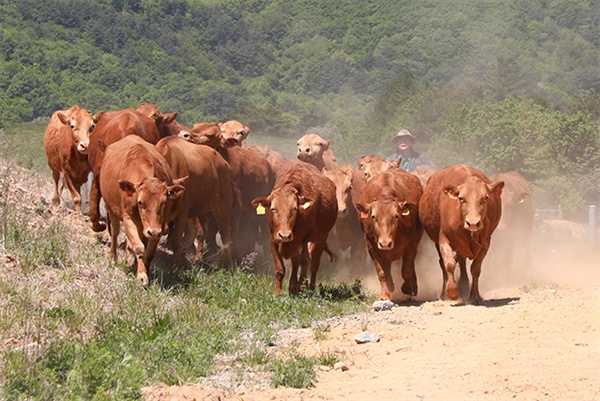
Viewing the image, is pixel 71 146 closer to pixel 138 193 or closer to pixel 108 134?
pixel 108 134

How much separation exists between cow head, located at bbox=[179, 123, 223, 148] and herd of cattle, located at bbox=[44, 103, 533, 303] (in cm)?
2

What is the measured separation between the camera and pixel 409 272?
542 inches

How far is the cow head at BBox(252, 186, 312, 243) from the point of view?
1282cm

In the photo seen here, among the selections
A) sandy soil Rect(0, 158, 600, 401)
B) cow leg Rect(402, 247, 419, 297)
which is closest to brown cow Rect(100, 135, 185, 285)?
sandy soil Rect(0, 158, 600, 401)

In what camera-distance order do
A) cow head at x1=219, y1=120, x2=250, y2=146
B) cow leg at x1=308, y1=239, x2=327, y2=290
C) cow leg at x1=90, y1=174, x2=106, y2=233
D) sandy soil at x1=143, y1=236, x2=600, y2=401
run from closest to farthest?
sandy soil at x1=143, y1=236, x2=600, y2=401
cow leg at x1=308, y1=239, x2=327, y2=290
cow leg at x1=90, y1=174, x2=106, y2=233
cow head at x1=219, y1=120, x2=250, y2=146

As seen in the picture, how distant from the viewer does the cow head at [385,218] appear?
13.1 metres

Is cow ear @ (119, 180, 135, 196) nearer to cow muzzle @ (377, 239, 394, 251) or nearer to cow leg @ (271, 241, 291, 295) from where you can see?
cow leg @ (271, 241, 291, 295)

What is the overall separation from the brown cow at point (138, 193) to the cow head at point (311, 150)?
20.6 feet

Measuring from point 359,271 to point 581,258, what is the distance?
8.65 meters

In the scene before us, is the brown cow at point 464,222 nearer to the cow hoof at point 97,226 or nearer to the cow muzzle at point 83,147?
the cow hoof at point 97,226

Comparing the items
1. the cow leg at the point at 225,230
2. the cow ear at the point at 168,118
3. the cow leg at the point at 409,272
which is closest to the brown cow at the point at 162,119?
the cow ear at the point at 168,118

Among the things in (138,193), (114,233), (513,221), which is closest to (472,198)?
(138,193)

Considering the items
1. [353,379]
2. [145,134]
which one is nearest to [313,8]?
[145,134]

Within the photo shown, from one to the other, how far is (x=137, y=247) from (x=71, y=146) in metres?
3.97
